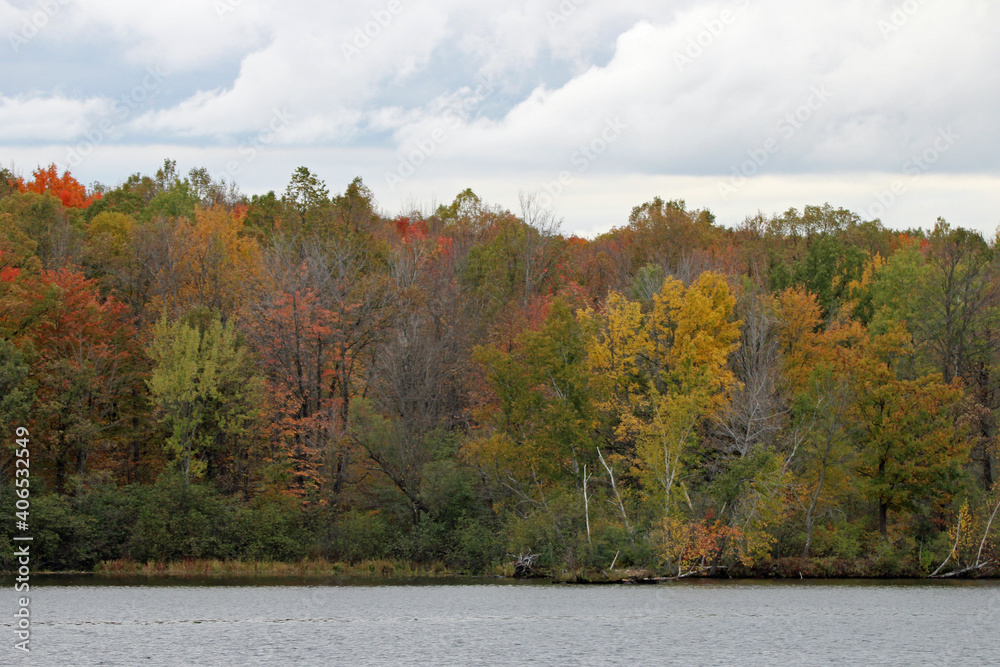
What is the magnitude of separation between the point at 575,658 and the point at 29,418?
39.7m

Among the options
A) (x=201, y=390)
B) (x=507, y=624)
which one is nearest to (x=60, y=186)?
(x=201, y=390)

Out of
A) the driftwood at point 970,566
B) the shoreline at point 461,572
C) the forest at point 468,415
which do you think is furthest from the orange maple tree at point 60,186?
the driftwood at point 970,566

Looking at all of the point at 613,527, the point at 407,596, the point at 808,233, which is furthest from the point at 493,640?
the point at 808,233

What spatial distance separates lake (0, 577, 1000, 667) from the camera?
28172 mm

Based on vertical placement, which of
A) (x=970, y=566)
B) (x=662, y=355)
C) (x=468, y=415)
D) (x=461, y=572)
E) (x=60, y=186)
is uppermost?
(x=60, y=186)

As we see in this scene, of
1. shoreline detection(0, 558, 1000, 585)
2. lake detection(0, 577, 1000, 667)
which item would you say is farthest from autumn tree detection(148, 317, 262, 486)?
lake detection(0, 577, 1000, 667)

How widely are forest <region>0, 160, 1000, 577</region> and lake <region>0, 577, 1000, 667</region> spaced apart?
545cm

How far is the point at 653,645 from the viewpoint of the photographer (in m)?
30.1

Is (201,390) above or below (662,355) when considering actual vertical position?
below

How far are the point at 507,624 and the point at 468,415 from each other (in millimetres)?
30661

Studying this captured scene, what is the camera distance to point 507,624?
3434 centimetres

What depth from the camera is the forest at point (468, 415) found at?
172 ft

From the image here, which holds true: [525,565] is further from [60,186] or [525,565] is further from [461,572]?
[60,186]

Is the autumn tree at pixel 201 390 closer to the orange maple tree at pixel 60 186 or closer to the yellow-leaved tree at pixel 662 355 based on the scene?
the yellow-leaved tree at pixel 662 355
